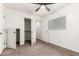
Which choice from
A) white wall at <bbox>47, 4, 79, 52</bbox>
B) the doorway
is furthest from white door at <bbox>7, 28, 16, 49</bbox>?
white wall at <bbox>47, 4, 79, 52</bbox>

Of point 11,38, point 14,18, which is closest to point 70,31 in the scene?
point 11,38

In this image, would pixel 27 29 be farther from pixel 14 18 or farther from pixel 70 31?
pixel 70 31

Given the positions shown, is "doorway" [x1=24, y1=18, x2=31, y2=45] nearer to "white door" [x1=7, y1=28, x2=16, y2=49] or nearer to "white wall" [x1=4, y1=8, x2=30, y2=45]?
"white wall" [x1=4, y1=8, x2=30, y2=45]

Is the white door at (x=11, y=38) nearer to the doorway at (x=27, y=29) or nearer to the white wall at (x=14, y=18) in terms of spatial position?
the white wall at (x=14, y=18)

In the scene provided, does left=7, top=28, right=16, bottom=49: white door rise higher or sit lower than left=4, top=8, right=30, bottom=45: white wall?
lower

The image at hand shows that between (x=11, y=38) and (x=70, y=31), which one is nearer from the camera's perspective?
(x=70, y=31)

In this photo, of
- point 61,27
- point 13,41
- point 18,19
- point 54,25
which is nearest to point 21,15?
point 18,19

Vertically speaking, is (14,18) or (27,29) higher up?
(14,18)

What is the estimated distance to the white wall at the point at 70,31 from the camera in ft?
9.96

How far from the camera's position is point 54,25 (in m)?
4.66

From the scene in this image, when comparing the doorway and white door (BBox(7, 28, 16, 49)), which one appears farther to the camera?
the doorway

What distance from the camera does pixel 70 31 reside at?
3326 mm

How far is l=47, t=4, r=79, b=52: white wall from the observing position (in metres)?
3.04

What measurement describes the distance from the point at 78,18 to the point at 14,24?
298 cm
